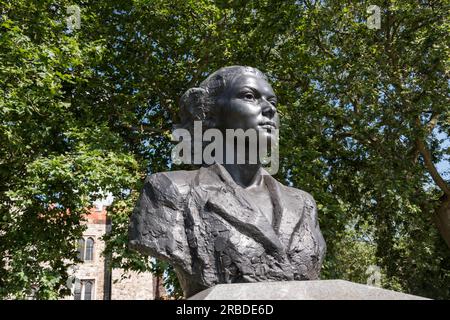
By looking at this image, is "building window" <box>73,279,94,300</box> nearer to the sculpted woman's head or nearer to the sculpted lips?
the sculpted woman's head

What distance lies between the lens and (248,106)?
403 cm

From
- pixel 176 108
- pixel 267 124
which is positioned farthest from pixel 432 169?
pixel 267 124

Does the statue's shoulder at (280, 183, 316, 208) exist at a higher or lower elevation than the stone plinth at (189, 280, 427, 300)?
higher

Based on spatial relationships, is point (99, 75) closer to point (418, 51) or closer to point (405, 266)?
point (418, 51)

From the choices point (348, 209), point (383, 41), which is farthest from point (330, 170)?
point (383, 41)

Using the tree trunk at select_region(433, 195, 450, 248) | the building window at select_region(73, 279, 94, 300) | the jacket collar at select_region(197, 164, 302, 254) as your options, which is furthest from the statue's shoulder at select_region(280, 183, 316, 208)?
the building window at select_region(73, 279, 94, 300)

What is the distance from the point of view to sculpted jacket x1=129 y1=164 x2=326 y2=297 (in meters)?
3.50

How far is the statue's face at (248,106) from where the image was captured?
402cm

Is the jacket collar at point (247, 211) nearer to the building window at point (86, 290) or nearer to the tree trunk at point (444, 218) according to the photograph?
the tree trunk at point (444, 218)

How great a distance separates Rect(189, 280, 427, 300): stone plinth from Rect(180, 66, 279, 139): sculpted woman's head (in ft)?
5.60

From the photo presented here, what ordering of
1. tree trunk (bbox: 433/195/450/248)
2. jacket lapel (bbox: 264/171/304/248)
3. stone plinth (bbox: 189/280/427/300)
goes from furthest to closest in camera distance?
tree trunk (bbox: 433/195/450/248)
jacket lapel (bbox: 264/171/304/248)
stone plinth (bbox: 189/280/427/300)

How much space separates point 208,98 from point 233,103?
0.32 m

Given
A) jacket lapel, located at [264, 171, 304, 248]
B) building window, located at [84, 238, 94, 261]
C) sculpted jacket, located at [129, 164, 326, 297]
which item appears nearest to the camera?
sculpted jacket, located at [129, 164, 326, 297]

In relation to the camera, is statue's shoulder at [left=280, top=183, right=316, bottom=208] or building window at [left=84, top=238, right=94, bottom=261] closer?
statue's shoulder at [left=280, top=183, right=316, bottom=208]
